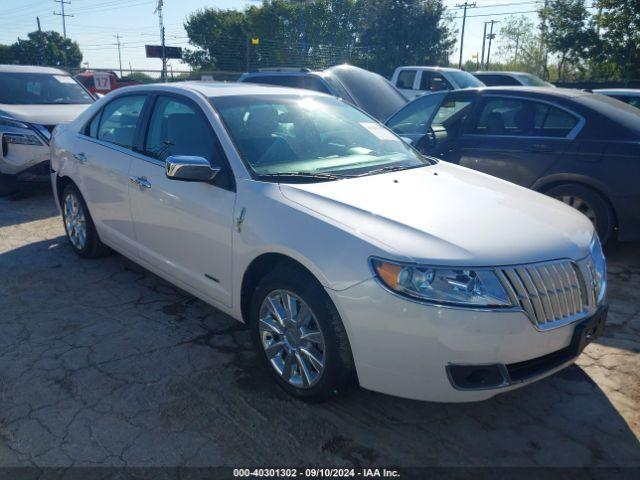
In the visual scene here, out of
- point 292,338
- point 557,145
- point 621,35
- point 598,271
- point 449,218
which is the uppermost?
point 621,35

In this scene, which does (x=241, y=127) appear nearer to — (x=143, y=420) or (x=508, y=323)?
(x=143, y=420)

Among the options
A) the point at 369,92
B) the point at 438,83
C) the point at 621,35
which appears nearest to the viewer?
the point at 369,92

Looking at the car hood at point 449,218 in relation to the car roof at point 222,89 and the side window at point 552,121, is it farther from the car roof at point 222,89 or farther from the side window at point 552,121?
the side window at point 552,121

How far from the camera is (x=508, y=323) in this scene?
234cm

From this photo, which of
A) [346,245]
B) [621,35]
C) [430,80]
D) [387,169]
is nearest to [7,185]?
[387,169]

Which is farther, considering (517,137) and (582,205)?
(517,137)

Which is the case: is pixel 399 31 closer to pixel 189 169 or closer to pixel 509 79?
pixel 509 79

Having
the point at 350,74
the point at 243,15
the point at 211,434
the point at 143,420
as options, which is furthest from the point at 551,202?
the point at 243,15

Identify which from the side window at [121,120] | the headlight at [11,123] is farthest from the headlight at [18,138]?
the side window at [121,120]

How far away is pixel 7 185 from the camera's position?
8.54 meters

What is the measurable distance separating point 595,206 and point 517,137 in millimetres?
1065

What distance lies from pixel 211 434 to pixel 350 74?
7982mm

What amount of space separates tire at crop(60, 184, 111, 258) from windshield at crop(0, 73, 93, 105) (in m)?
4.05

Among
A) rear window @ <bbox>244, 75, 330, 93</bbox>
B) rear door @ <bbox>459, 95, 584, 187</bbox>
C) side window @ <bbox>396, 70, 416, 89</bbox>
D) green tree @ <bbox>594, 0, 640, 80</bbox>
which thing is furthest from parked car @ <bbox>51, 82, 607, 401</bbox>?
green tree @ <bbox>594, 0, 640, 80</bbox>
